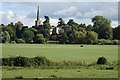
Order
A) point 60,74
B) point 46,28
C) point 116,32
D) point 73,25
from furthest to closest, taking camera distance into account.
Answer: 1. point 46,28
2. point 73,25
3. point 116,32
4. point 60,74

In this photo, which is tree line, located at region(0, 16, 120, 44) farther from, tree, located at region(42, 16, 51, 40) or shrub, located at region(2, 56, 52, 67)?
shrub, located at region(2, 56, 52, 67)

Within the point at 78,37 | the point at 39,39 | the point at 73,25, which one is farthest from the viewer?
the point at 73,25

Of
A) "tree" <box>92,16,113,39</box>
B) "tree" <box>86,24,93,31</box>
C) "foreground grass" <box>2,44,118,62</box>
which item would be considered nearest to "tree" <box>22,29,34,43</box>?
"tree" <box>86,24,93,31</box>

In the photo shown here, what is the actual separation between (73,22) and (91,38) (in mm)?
59235

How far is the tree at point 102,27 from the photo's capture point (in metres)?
148

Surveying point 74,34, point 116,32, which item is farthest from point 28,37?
point 116,32

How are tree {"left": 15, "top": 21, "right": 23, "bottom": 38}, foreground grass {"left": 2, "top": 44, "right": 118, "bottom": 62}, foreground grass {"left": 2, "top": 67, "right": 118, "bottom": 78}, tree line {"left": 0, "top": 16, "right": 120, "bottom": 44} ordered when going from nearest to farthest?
foreground grass {"left": 2, "top": 67, "right": 118, "bottom": 78} → foreground grass {"left": 2, "top": 44, "right": 118, "bottom": 62} → tree line {"left": 0, "top": 16, "right": 120, "bottom": 44} → tree {"left": 15, "top": 21, "right": 23, "bottom": 38}

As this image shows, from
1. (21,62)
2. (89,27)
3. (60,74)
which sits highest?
(89,27)

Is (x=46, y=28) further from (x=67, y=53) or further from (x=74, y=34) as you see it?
(x=67, y=53)

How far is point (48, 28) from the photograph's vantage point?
184m

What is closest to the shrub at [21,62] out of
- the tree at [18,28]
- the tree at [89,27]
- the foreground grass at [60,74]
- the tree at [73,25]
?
the foreground grass at [60,74]

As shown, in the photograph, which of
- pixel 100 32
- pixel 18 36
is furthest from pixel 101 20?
pixel 18 36

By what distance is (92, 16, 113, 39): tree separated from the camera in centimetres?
14780

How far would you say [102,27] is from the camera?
15812 cm
